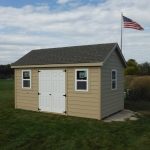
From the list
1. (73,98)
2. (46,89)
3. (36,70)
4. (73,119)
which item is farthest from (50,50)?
(73,119)

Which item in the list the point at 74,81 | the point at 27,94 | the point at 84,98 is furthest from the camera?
the point at 27,94

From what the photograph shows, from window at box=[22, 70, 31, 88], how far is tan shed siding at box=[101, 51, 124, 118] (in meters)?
4.37

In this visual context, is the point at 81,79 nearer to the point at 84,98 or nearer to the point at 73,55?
the point at 84,98

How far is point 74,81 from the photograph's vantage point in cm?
954

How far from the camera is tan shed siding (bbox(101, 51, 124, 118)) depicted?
920 cm

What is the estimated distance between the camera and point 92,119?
29.3 feet

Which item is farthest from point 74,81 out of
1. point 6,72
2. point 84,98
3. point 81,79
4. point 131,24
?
point 6,72

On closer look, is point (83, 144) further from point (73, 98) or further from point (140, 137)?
point (73, 98)

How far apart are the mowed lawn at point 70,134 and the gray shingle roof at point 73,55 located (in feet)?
9.08

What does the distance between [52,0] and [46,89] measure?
5.06m

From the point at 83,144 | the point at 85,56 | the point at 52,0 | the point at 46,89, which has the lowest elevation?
the point at 83,144

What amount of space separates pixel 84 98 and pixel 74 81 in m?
0.95

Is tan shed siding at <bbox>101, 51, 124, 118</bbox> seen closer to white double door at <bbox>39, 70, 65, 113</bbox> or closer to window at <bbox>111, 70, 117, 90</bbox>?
window at <bbox>111, 70, 117, 90</bbox>

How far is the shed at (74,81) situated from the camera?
9062 millimetres
